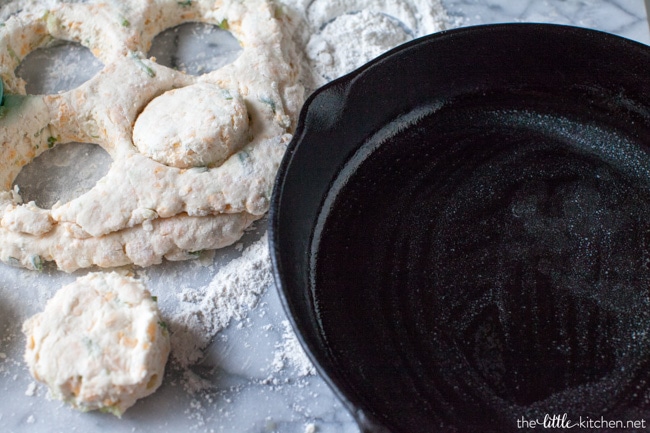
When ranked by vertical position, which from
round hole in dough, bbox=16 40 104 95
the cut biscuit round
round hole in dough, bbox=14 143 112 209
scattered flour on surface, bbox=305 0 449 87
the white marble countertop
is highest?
scattered flour on surface, bbox=305 0 449 87

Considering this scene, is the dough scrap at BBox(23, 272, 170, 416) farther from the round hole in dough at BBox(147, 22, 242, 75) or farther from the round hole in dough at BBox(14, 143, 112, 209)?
the round hole in dough at BBox(147, 22, 242, 75)

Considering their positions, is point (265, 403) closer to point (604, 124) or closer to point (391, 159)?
point (391, 159)

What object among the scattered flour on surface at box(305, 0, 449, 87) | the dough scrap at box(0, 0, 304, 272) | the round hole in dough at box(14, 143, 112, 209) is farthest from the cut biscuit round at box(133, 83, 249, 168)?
the scattered flour on surface at box(305, 0, 449, 87)

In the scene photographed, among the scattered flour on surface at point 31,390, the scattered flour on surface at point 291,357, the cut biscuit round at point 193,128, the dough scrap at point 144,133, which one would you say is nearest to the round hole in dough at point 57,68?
the dough scrap at point 144,133

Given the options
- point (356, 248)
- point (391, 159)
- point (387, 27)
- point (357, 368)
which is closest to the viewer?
point (357, 368)

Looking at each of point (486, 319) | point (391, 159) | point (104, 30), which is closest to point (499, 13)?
point (391, 159)

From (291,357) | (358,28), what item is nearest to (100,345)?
(291,357)

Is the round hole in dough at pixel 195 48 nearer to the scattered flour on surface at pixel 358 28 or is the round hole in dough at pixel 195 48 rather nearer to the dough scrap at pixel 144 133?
the dough scrap at pixel 144 133

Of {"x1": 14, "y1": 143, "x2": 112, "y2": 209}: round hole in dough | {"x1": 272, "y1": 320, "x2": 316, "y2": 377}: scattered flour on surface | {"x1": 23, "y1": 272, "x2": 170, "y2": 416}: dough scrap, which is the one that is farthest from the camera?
{"x1": 14, "y1": 143, "x2": 112, "y2": 209}: round hole in dough
